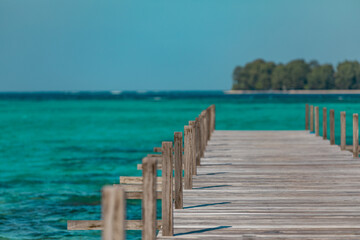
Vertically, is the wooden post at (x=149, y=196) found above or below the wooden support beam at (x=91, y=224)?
above

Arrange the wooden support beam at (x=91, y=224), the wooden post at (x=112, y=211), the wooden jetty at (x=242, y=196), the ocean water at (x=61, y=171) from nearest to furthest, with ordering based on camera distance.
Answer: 1. the wooden post at (x=112, y=211)
2. the wooden jetty at (x=242, y=196)
3. the wooden support beam at (x=91, y=224)
4. the ocean water at (x=61, y=171)

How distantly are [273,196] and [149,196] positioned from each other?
386 centimetres

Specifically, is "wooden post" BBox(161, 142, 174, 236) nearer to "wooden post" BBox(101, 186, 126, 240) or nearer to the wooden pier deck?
the wooden pier deck

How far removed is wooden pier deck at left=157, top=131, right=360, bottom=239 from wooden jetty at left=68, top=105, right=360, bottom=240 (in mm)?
11

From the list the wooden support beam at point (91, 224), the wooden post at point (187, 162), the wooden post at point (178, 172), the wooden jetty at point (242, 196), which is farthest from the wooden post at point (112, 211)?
the wooden post at point (187, 162)

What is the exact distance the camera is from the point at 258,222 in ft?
23.5

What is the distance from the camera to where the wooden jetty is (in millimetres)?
6134

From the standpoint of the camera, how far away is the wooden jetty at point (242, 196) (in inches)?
241

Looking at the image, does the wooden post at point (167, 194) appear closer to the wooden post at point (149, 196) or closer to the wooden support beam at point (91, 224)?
the wooden support beam at point (91, 224)

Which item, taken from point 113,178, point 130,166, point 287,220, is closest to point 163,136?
point 130,166

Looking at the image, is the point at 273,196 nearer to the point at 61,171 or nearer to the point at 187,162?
the point at 187,162

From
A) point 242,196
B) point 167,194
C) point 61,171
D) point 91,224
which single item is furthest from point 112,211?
point 61,171

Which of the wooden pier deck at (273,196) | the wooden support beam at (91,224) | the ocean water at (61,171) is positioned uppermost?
the wooden support beam at (91,224)

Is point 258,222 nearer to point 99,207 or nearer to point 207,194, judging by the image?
point 207,194
